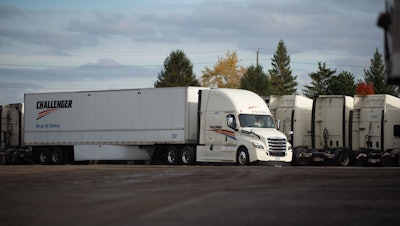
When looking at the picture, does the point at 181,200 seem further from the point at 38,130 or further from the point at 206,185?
the point at 38,130

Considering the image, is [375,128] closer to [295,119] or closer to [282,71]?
[295,119]

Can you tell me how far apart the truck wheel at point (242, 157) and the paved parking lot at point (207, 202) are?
16317mm

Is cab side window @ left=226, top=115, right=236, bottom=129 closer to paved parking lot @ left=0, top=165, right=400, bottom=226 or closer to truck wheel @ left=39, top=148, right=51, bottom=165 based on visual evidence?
truck wheel @ left=39, top=148, right=51, bottom=165

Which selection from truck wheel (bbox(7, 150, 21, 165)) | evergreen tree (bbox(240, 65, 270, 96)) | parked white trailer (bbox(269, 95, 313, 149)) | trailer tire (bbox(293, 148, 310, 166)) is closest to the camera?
trailer tire (bbox(293, 148, 310, 166))

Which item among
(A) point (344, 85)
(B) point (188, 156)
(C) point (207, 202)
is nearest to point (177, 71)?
(A) point (344, 85)

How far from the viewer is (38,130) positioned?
148 feet

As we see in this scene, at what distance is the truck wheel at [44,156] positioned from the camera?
44891mm

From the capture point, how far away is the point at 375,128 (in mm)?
39344

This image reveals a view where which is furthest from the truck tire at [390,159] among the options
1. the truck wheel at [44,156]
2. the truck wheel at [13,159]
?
the truck wheel at [13,159]

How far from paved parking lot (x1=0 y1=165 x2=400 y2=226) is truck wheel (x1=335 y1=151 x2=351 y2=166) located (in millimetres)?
19414

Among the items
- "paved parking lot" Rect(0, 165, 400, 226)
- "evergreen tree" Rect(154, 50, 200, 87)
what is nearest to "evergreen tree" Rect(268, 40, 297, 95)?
"evergreen tree" Rect(154, 50, 200, 87)

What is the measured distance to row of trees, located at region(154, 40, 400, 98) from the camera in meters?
65.7

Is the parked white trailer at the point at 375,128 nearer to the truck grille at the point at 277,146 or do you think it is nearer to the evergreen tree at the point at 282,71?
the truck grille at the point at 277,146

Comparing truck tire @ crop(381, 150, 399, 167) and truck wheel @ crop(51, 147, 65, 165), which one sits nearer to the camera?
truck tire @ crop(381, 150, 399, 167)
